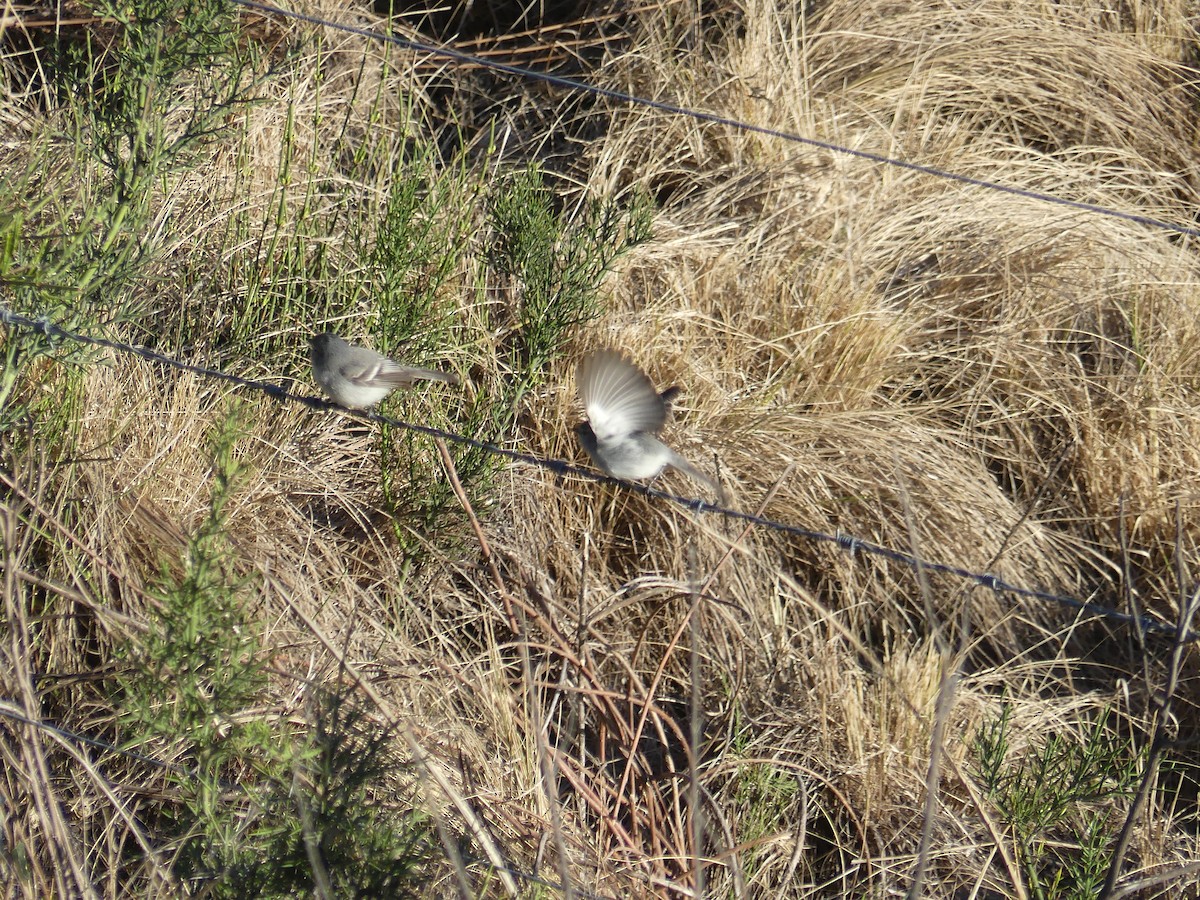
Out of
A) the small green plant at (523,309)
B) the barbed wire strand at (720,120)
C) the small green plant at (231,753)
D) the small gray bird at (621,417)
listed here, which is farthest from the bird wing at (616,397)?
the small green plant at (231,753)

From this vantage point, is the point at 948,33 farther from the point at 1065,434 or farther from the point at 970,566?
the point at 970,566

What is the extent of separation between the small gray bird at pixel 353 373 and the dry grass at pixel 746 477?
13.3 inches

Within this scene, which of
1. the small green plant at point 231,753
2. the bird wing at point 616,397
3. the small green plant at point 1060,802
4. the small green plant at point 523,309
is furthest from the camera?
the small green plant at point 523,309

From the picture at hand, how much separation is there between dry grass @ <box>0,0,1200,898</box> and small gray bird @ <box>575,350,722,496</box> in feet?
1.35

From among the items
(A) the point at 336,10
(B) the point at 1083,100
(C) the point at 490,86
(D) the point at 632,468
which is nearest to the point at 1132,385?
(B) the point at 1083,100

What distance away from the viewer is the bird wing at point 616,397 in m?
3.03

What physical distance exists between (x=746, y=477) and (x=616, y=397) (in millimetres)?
951

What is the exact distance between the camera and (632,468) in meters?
3.05

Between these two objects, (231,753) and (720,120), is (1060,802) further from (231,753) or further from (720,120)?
(720,120)

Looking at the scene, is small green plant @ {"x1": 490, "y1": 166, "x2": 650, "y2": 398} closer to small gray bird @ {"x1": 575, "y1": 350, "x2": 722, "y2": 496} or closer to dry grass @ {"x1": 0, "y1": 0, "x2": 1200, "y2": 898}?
dry grass @ {"x1": 0, "y1": 0, "x2": 1200, "y2": 898}

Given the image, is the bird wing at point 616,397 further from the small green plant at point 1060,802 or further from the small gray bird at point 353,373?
the small green plant at point 1060,802

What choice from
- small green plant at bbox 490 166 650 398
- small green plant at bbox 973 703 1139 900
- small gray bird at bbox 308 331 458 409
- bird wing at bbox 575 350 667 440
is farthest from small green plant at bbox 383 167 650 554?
small green plant at bbox 973 703 1139 900

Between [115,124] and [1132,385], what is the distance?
11.1ft

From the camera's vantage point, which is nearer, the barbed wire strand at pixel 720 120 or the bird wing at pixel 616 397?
the bird wing at pixel 616 397
